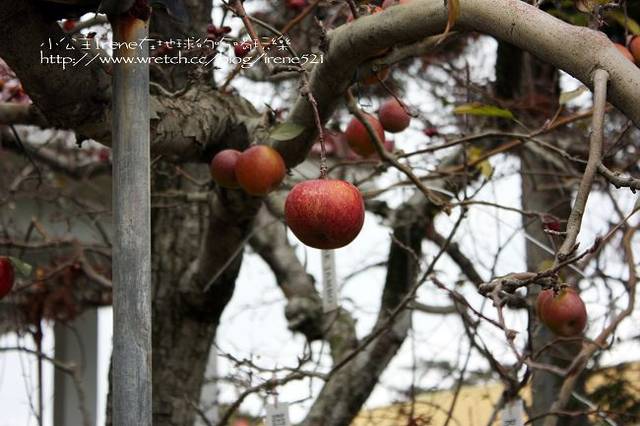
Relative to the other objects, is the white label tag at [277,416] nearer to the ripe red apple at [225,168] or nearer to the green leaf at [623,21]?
the ripe red apple at [225,168]

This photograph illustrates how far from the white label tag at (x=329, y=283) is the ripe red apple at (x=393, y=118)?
1.73 ft

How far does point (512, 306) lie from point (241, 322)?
1995 mm

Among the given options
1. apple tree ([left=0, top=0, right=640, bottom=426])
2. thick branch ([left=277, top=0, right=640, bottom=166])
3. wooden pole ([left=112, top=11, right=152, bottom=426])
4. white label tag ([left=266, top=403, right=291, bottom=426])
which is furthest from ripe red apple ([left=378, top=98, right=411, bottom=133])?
wooden pole ([left=112, top=11, right=152, bottom=426])

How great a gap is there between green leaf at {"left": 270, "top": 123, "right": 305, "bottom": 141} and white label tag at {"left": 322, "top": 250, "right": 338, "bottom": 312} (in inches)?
31.8

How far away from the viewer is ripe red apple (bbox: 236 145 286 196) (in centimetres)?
160

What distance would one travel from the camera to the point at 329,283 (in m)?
2.42

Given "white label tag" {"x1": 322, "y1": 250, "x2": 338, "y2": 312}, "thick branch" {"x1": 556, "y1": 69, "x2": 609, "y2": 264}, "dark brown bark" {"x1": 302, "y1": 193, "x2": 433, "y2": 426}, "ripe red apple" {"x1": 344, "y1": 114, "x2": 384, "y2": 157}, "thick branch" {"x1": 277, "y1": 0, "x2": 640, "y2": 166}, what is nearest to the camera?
"thick branch" {"x1": 556, "y1": 69, "x2": 609, "y2": 264}

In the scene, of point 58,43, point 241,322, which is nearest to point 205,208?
point 58,43

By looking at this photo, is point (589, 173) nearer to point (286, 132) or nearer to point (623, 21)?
point (286, 132)

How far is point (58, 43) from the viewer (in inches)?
54.4

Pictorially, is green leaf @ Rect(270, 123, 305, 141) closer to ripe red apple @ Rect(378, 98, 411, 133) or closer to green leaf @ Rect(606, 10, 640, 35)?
ripe red apple @ Rect(378, 98, 411, 133)

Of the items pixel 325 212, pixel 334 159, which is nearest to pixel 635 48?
pixel 325 212

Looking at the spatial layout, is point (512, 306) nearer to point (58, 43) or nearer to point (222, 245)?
point (222, 245)

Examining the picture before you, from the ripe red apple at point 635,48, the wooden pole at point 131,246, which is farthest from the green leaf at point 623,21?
the wooden pole at point 131,246
